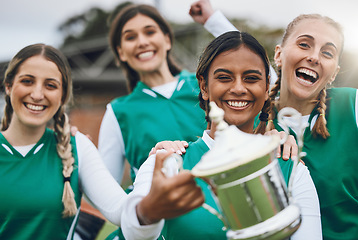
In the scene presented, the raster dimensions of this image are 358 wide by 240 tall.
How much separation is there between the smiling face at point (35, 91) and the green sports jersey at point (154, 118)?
2.25ft

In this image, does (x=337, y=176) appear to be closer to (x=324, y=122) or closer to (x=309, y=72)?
(x=324, y=122)

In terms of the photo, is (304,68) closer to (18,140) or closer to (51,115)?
(51,115)

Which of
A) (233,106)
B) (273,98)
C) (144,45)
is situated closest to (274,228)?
(233,106)

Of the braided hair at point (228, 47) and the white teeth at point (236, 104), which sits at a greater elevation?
the braided hair at point (228, 47)

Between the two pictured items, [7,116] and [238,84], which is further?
[7,116]

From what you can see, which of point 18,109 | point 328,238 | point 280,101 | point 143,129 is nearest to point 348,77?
point 280,101

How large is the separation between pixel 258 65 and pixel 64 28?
3496 centimetres

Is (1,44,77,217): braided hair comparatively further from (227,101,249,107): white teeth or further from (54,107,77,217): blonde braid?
(227,101,249,107): white teeth

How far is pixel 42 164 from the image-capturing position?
7.13ft

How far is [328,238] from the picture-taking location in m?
1.91

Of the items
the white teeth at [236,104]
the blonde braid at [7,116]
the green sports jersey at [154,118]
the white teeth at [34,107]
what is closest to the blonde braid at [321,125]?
the white teeth at [236,104]

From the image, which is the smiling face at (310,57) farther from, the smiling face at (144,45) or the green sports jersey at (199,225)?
the smiling face at (144,45)

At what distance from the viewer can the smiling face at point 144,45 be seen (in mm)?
2875

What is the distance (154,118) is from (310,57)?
126 centimetres
